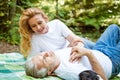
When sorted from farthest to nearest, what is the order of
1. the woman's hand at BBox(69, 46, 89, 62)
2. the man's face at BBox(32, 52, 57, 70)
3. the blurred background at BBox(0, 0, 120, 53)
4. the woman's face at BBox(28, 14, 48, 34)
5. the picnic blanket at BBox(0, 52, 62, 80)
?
1. the blurred background at BBox(0, 0, 120, 53)
2. the woman's face at BBox(28, 14, 48, 34)
3. the picnic blanket at BBox(0, 52, 62, 80)
4. the woman's hand at BBox(69, 46, 89, 62)
5. the man's face at BBox(32, 52, 57, 70)

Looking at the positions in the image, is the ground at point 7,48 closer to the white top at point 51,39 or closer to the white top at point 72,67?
the white top at point 51,39

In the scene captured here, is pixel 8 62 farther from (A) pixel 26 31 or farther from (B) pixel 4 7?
(B) pixel 4 7

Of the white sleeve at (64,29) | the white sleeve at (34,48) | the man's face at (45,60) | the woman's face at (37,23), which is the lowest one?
the white sleeve at (34,48)

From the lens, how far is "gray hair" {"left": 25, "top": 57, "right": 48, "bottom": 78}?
2.94m

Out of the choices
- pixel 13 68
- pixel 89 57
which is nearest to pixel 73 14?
pixel 13 68

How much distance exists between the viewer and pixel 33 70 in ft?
9.73

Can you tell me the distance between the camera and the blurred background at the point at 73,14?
6.81 meters

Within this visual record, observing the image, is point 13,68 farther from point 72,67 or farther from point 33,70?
point 72,67

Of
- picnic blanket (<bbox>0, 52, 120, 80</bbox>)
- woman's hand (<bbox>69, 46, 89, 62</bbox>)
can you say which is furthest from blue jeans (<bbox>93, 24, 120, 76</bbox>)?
woman's hand (<bbox>69, 46, 89, 62</bbox>)

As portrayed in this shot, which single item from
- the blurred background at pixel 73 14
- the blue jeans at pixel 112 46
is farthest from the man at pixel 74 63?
the blurred background at pixel 73 14

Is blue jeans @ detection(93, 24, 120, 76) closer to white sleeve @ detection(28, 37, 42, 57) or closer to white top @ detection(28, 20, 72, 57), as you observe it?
white top @ detection(28, 20, 72, 57)

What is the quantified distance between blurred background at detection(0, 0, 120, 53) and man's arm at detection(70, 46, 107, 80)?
3.47 meters

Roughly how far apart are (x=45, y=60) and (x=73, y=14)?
525 cm

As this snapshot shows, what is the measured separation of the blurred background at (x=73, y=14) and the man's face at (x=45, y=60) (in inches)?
137
